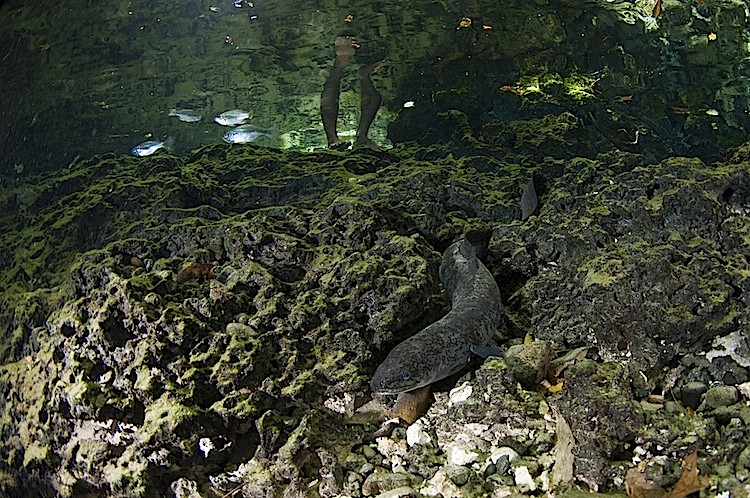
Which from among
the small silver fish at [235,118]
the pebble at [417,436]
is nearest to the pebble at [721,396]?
the pebble at [417,436]

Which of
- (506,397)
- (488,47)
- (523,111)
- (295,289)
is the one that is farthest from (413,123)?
(506,397)

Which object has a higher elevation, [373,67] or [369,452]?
[369,452]

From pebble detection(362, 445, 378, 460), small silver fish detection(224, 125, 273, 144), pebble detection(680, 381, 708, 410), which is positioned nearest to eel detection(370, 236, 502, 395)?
pebble detection(362, 445, 378, 460)

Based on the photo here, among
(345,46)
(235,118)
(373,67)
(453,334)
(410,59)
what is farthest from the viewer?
(235,118)

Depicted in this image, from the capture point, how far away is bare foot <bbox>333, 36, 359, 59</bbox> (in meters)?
15.8

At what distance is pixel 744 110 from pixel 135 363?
47.0ft

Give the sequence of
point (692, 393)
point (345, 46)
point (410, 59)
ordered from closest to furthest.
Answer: point (692, 393) < point (345, 46) < point (410, 59)

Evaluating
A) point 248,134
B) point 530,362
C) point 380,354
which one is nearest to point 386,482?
point 380,354

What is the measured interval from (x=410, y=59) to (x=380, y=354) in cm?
1388

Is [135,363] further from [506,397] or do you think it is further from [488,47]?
[488,47]

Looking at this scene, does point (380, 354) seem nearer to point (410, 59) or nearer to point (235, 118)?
point (410, 59)

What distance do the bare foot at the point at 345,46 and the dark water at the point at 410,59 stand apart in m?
0.32

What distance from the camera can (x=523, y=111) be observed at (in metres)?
10.8

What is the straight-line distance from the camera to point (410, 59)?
16188 mm
